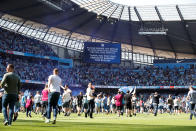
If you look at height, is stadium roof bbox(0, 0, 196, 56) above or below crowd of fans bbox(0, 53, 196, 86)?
above

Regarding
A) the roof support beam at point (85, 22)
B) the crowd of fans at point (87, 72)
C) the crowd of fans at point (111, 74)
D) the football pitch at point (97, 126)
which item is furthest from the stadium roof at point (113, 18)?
the football pitch at point (97, 126)

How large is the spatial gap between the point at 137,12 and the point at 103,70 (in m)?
19.4

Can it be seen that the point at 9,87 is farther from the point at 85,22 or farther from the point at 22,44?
the point at 22,44

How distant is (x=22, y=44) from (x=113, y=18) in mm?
17005

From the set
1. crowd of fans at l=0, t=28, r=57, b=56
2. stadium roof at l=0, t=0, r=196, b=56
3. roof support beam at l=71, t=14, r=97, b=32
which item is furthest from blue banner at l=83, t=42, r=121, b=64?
crowd of fans at l=0, t=28, r=57, b=56

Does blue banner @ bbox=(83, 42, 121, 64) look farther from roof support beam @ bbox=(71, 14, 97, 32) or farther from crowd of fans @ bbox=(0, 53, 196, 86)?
crowd of fans @ bbox=(0, 53, 196, 86)

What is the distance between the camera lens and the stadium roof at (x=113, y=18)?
4547 cm

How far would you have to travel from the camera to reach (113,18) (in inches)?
2042

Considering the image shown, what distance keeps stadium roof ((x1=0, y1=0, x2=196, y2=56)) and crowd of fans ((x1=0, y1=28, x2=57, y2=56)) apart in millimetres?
5571

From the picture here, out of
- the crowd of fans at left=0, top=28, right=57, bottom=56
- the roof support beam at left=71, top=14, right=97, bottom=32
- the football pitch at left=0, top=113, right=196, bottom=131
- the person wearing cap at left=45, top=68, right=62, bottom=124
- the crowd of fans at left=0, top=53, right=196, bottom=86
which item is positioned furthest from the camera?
the crowd of fans at left=0, top=53, right=196, bottom=86

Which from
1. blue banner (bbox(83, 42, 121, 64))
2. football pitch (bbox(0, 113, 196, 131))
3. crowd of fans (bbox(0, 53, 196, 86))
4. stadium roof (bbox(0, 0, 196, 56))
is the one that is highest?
stadium roof (bbox(0, 0, 196, 56))

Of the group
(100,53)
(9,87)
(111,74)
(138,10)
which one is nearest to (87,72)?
(111,74)

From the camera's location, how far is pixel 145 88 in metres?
60.0

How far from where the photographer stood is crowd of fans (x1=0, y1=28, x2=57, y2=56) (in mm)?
53469
